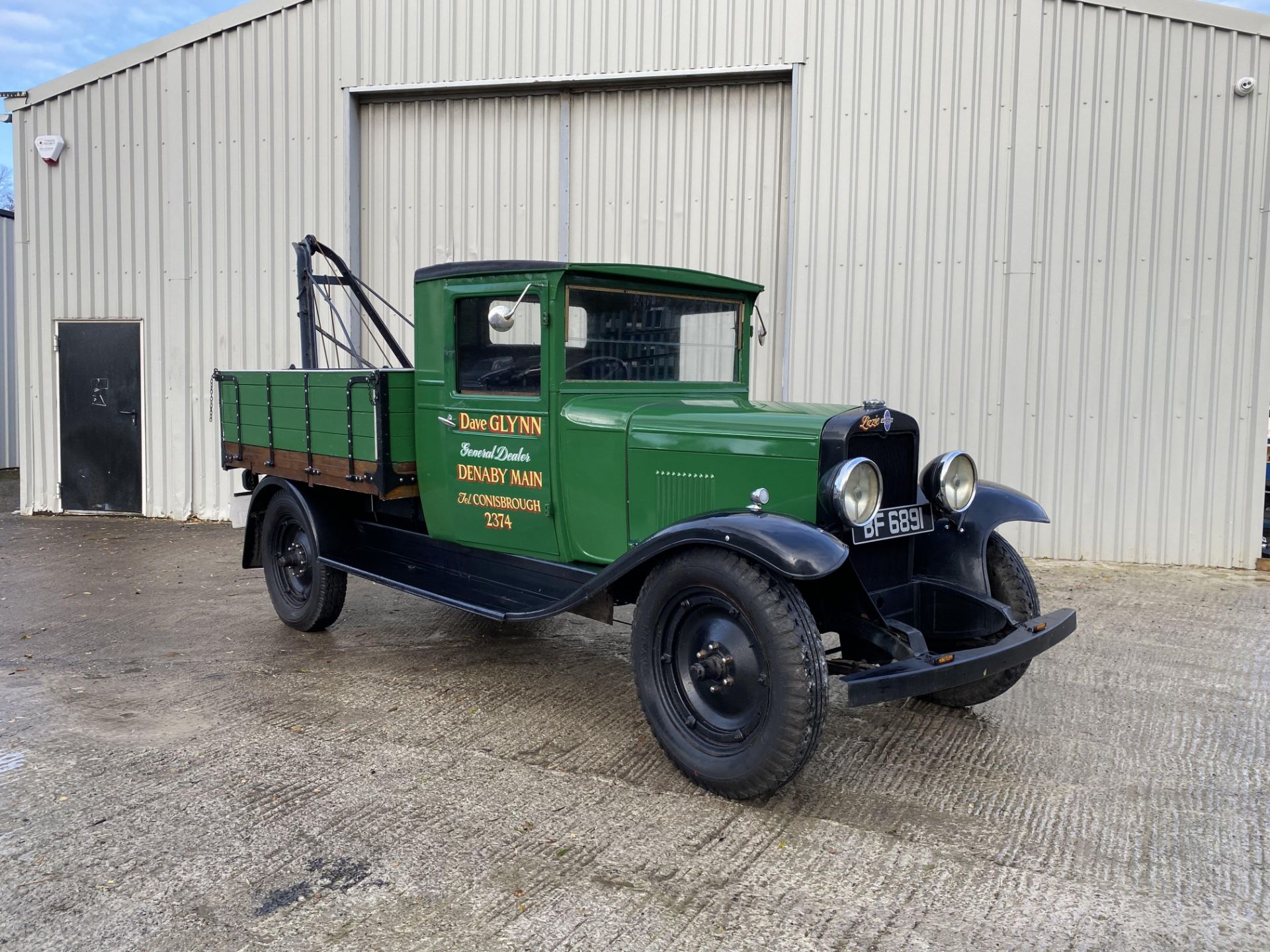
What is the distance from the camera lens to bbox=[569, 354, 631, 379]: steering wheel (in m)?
4.42

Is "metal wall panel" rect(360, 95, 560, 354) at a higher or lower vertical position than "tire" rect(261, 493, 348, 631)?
higher

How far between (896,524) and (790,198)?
16.5 ft

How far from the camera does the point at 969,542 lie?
4.14 m

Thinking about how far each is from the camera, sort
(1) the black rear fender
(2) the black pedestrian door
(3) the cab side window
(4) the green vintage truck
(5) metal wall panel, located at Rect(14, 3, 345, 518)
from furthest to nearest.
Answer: (2) the black pedestrian door
(5) metal wall panel, located at Rect(14, 3, 345, 518)
(1) the black rear fender
(3) the cab side window
(4) the green vintage truck

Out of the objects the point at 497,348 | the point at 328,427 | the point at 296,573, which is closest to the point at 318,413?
the point at 328,427

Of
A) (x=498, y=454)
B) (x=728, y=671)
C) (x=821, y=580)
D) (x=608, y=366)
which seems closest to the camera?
(x=728, y=671)

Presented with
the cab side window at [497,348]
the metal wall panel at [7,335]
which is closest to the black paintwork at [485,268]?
the cab side window at [497,348]

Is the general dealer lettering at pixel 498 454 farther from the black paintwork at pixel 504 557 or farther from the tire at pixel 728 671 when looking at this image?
the tire at pixel 728 671

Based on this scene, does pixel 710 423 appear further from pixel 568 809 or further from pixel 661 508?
pixel 568 809

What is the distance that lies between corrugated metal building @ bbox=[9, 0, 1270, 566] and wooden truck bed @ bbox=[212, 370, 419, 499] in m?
3.66

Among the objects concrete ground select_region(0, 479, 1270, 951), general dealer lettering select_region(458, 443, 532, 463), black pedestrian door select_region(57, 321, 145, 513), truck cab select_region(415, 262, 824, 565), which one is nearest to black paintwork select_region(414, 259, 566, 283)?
truck cab select_region(415, 262, 824, 565)

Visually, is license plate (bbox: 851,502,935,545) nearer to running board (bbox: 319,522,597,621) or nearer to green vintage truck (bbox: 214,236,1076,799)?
green vintage truck (bbox: 214,236,1076,799)

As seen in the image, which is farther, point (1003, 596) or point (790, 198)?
point (790, 198)

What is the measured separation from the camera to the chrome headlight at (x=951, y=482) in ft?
13.3
